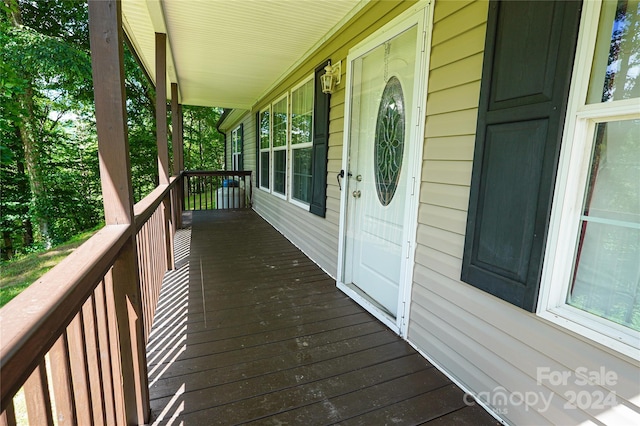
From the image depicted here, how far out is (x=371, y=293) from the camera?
2.82 m

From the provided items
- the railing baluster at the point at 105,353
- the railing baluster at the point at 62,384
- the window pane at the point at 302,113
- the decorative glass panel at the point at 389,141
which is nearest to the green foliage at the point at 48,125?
the window pane at the point at 302,113

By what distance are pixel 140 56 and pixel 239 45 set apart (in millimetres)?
1631

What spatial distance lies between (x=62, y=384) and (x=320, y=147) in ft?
10.2

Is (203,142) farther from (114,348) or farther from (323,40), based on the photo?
(114,348)

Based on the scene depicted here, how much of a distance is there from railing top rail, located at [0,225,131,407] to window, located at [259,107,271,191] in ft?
17.8

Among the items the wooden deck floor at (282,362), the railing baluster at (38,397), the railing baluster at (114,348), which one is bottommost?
the wooden deck floor at (282,362)

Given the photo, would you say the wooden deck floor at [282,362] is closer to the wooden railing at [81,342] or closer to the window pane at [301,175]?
the wooden railing at [81,342]

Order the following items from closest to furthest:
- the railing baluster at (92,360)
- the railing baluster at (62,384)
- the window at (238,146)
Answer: the railing baluster at (62,384) → the railing baluster at (92,360) → the window at (238,146)

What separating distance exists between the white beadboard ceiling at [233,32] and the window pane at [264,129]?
1155 mm

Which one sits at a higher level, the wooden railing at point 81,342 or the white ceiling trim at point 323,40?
the white ceiling trim at point 323,40

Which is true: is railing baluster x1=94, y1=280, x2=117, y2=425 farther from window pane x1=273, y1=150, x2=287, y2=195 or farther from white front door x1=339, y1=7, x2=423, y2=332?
window pane x1=273, y1=150, x2=287, y2=195

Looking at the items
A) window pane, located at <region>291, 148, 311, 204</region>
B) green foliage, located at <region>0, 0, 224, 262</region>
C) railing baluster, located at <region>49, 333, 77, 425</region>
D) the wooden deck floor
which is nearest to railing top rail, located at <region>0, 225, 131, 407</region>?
railing baluster, located at <region>49, 333, 77, 425</region>

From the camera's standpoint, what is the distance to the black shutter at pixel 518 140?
1287mm

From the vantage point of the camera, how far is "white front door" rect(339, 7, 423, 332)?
2.24 metres
